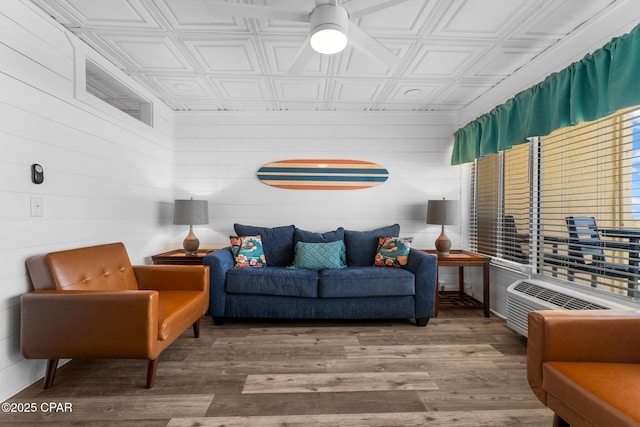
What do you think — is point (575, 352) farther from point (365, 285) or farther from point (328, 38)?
point (328, 38)

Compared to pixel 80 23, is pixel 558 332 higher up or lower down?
lower down

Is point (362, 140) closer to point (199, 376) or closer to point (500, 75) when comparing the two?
point (500, 75)

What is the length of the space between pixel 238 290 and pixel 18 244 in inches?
65.8

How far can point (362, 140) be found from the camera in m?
4.16

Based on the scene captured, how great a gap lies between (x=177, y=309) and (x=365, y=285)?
1.69 metres

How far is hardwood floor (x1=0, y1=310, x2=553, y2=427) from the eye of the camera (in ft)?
5.69

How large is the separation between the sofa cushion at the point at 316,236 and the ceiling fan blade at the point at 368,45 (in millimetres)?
2067

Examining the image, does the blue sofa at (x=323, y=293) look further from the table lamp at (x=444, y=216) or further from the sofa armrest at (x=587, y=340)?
the sofa armrest at (x=587, y=340)

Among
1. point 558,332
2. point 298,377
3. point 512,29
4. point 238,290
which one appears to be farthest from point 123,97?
point 558,332

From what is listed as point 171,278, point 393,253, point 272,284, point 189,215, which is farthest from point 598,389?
point 189,215

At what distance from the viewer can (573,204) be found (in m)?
2.65

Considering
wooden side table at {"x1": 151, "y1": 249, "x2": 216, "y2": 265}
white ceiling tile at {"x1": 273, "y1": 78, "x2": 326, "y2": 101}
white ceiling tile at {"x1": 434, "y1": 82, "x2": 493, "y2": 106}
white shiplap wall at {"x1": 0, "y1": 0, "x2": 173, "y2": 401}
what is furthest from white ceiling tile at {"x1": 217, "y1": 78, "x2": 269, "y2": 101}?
white ceiling tile at {"x1": 434, "y1": 82, "x2": 493, "y2": 106}

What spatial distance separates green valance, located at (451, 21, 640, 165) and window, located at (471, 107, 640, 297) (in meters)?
0.21

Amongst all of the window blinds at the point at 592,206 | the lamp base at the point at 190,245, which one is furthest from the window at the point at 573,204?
the lamp base at the point at 190,245
